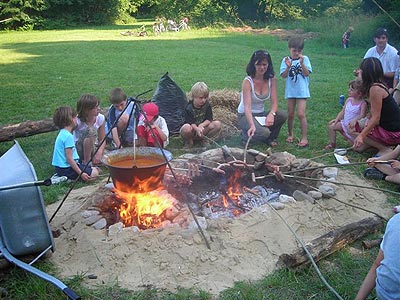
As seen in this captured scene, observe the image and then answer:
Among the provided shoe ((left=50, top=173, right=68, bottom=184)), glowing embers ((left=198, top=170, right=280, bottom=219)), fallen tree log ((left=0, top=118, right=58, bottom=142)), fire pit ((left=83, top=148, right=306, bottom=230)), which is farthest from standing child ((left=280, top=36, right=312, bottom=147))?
fallen tree log ((left=0, top=118, right=58, bottom=142))

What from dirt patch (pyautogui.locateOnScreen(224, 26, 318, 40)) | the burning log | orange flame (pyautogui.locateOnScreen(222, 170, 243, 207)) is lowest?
dirt patch (pyautogui.locateOnScreen(224, 26, 318, 40))

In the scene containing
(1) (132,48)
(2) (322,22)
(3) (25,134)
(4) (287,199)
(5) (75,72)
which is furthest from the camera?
(2) (322,22)

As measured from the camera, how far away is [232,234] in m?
3.80

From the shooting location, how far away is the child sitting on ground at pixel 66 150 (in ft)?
17.0

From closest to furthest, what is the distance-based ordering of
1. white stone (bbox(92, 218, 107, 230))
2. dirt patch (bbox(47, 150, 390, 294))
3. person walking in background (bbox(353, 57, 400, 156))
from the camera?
dirt patch (bbox(47, 150, 390, 294)), white stone (bbox(92, 218, 107, 230)), person walking in background (bbox(353, 57, 400, 156))

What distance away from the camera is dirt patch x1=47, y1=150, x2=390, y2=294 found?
3.35m

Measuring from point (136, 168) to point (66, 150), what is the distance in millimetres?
2047

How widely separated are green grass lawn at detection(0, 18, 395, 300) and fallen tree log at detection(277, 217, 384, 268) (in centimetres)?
8

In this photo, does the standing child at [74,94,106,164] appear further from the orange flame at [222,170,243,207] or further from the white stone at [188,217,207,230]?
the white stone at [188,217,207,230]

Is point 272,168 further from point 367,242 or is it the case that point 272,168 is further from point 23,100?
point 23,100

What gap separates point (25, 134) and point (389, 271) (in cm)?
556

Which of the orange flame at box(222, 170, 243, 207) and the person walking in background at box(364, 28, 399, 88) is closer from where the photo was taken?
the orange flame at box(222, 170, 243, 207)

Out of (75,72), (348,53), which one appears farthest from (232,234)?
(348,53)

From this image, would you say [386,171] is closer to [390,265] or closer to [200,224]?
[200,224]
